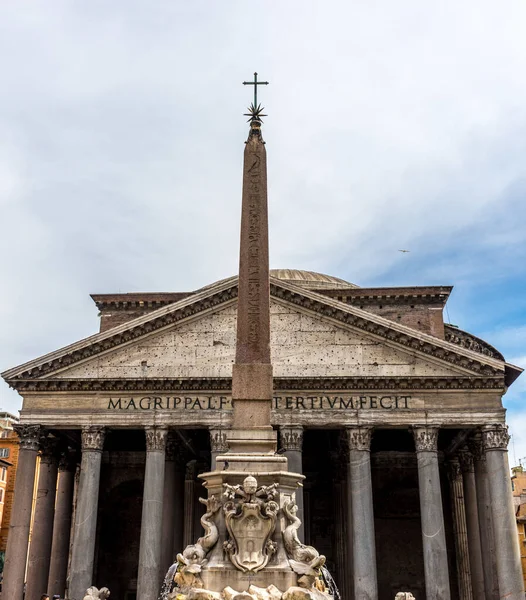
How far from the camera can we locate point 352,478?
2177cm

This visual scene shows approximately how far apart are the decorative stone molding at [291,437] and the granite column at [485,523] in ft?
17.9

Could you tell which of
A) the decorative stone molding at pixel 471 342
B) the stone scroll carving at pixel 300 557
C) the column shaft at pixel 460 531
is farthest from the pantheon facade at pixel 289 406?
the stone scroll carving at pixel 300 557

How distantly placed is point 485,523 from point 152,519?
32.8 feet

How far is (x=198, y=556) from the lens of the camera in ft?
22.6

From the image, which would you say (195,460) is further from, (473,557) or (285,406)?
(473,557)

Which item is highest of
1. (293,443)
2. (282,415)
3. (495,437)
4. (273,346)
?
(273,346)

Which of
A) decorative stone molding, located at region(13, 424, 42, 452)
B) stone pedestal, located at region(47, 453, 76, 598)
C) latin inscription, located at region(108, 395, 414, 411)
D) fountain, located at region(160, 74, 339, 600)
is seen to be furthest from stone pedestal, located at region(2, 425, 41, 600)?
fountain, located at region(160, 74, 339, 600)

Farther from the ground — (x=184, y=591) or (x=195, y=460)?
(x=195, y=460)

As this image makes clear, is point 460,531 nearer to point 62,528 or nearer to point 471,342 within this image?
point 471,342

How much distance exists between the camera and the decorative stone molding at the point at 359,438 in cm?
2200

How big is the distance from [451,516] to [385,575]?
Answer: 11.0 ft

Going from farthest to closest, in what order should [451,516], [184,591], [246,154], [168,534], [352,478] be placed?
[451,516] < [168,534] < [352,478] < [246,154] < [184,591]

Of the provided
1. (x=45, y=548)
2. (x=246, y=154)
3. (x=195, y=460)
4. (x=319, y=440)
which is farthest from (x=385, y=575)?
(x=246, y=154)

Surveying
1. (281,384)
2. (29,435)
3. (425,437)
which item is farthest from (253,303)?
(29,435)
